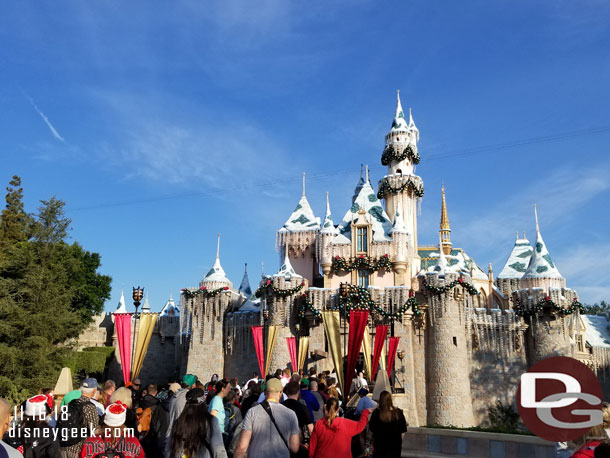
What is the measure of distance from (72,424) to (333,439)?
296 centimetres

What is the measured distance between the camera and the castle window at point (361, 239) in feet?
112

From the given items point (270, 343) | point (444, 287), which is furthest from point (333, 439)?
point (444, 287)

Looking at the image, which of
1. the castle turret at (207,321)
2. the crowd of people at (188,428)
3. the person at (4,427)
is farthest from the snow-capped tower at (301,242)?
the person at (4,427)

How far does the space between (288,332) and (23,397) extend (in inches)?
574

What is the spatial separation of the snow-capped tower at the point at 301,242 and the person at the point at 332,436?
29923 millimetres

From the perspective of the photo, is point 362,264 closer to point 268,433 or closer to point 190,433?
point 268,433

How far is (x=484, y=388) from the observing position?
31.3 m

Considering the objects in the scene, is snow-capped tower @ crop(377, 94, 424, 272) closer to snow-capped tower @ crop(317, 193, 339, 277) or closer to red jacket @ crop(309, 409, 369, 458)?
snow-capped tower @ crop(317, 193, 339, 277)

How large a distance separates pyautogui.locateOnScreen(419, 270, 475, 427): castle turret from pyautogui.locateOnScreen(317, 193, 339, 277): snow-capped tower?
6215 mm

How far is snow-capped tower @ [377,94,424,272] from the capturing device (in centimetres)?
3759

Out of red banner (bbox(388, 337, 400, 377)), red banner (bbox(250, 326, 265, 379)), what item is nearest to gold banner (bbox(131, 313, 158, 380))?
red banner (bbox(250, 326, 265, 379))

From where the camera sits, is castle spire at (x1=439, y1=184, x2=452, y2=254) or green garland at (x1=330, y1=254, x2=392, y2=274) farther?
castle spire at (x1=439, y1=184, x2=452, y2=254)

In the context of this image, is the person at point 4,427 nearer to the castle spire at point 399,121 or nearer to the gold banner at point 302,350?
the gold banner at point 302,350

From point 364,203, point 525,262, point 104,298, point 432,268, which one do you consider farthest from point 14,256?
point 525,262
